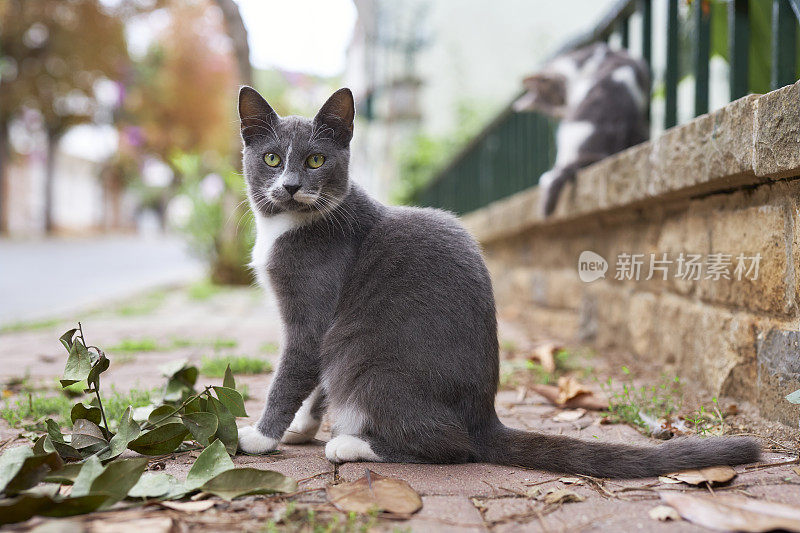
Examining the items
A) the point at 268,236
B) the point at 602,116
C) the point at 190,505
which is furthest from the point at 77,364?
the point at 602,116

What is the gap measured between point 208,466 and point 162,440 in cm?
31

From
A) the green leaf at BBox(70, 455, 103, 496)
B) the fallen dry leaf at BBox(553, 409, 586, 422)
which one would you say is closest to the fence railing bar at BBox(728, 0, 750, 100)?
the fallen dry leaf at BBox(553, 409, 586, 422)

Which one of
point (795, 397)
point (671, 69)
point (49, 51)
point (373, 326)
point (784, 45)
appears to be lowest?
point (795, 397)

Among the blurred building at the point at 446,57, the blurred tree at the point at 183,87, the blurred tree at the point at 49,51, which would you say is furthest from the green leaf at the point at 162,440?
the blurred tree at the point at 183,87

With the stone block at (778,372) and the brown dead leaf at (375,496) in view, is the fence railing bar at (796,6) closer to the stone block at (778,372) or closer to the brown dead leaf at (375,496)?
the stone block at (778,372)

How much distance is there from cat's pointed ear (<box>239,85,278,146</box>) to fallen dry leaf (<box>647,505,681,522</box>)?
5.46 ft

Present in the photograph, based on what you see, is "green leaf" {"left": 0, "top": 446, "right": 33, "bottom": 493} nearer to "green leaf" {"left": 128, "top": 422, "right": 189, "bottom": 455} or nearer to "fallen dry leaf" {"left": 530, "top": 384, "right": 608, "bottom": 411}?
"green leaf" {"left": 128, "top": 422, "right": 189, "bottom": 455}

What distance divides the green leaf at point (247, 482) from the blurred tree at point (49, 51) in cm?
2208

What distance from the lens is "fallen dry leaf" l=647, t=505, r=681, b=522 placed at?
1.42 metres

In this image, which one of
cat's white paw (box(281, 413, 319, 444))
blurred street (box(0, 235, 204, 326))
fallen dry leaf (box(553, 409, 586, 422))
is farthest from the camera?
blurred street (box(0, 235, 204, 326))

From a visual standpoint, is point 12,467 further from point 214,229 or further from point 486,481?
point 214,229

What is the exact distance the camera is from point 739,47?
248 cm

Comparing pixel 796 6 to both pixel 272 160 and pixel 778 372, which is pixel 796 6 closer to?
pixel 778 372

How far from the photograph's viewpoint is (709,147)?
2.26 metres
